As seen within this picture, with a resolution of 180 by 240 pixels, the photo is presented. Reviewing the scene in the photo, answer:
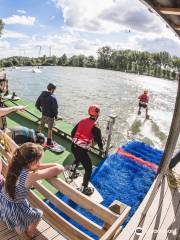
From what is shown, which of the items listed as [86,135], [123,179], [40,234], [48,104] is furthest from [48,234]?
[48,104]

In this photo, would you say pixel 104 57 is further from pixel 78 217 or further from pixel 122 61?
pixel 78 217

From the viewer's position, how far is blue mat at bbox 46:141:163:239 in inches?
271

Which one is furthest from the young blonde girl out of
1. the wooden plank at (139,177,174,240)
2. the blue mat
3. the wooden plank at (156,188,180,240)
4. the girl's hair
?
the blue mat

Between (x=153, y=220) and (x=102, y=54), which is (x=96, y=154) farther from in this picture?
(x=102, y=54)

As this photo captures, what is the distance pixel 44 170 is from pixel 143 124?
15.3m

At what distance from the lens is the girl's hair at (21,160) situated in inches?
127

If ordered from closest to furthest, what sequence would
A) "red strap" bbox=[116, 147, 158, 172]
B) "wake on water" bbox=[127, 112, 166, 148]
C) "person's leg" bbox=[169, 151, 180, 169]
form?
"person's leg" bbox=[169, 151, 180, 169] < "red strap" bbox=[116, 147, 158, 172] < "wake on water" bbox=[127, 112, 166, 148]

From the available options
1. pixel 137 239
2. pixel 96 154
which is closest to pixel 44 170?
pixel 137 239

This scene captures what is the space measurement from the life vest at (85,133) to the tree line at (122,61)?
117178mm

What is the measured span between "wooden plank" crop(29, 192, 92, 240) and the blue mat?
2387 millimetres

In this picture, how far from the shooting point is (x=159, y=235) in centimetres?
436

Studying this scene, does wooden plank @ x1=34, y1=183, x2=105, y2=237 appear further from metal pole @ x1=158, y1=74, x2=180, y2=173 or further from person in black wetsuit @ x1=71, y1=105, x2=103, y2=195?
metal pole @ x1=158, y1=74, x2=180, y2=173

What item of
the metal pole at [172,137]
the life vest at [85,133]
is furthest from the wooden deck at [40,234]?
the metal pole at [172,137]

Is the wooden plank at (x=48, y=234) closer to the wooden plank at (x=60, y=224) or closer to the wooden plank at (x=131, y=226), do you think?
the wooden plank at (x=60, y=224)
